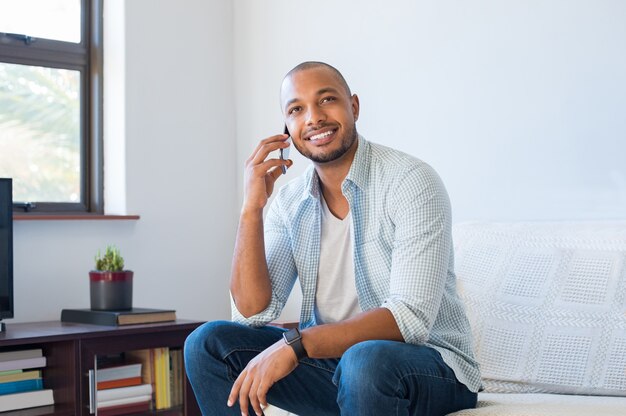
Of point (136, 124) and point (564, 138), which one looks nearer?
point (564, 138)

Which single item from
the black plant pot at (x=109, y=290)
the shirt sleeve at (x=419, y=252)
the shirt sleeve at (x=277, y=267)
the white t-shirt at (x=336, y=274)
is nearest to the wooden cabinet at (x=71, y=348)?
the black plant pot at (x=109, y=290)

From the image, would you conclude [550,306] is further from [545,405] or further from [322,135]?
[322,135]

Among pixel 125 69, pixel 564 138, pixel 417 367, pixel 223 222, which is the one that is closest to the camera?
pixel 417 367

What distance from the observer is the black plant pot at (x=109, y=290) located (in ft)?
10.1

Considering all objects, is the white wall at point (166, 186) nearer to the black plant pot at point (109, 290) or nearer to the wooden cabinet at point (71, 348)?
the black plant pot at point (109, 290)

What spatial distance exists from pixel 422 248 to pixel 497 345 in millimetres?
512

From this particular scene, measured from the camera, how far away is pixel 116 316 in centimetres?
295

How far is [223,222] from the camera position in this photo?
3.88m

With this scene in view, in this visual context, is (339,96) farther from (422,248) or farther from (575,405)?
(575,405)

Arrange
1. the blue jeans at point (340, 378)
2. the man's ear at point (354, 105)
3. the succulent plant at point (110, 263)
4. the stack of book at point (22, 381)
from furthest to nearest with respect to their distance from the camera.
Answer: the succulent plant at point (110, 263)
the stack of book at point (22, 381)
the man's ear at point (354, 105)
the blue jeans at point (340, 378)

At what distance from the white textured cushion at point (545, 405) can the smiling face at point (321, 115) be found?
65 centimetres

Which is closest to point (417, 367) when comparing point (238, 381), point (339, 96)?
point (238, 381)

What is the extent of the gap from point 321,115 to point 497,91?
2.88ft

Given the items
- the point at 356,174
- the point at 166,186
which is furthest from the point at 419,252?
the point at 166,186
